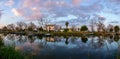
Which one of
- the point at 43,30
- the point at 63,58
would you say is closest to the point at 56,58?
the point at 63,58

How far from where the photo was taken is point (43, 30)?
288 ft

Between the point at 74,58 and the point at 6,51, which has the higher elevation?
the point at 6,51

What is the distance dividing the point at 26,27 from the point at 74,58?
76.6 meters

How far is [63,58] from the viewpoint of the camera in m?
19.5

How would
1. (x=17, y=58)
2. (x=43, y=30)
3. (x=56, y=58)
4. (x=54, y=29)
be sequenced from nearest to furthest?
1. (x=17, y=58)
2. (x=56, y=58)
3. (x=43, y=30)
4. (x=54, y=29)

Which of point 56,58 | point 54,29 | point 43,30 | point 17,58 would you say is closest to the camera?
point 17,58

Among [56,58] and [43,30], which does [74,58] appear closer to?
[56,58]

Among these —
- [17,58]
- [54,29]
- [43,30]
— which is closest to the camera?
[17,58]

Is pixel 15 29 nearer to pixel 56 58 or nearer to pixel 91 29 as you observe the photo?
pixel 91 29

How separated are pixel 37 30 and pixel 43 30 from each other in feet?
12.4

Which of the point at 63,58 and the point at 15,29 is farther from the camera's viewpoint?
the point at 15,29

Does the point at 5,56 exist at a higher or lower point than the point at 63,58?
higher

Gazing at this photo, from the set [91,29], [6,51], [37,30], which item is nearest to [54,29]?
[37,30]

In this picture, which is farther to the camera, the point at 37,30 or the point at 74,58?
the point at 37,30
